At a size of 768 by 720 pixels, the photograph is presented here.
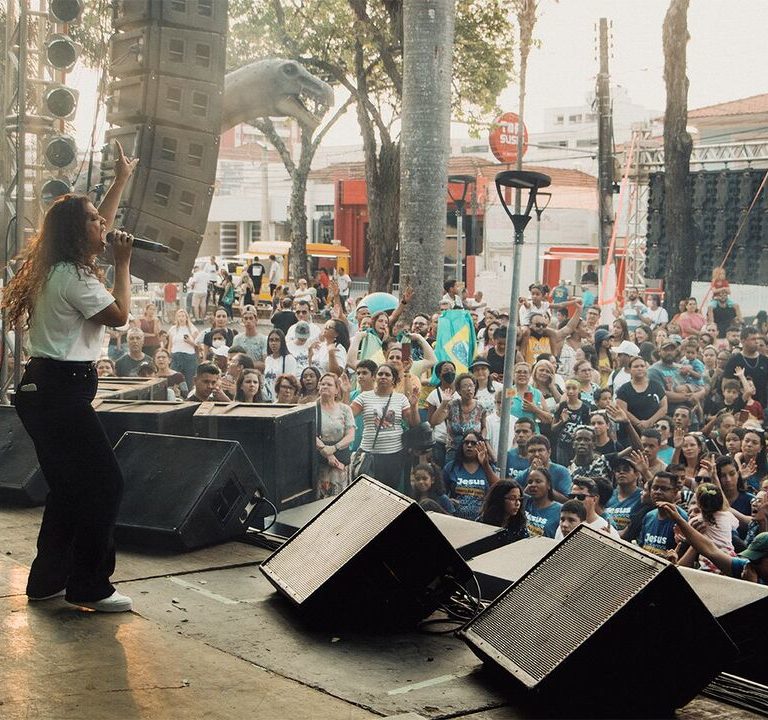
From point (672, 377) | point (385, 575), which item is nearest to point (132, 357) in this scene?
point (672, 377)

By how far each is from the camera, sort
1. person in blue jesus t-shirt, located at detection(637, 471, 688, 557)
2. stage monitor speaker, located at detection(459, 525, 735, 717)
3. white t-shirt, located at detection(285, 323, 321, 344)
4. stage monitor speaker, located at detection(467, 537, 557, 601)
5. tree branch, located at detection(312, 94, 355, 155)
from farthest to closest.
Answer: tree branch, located at detection(312, 94, 355, 155)
white t-shirt, located at detection(285, 323, 321, 344)
person in blue jesus t-shirt, located at detection(637, 471, 688, 557)
stage monitor speaker, located at detection(467, 537, 557, 601)
stage monitor speaker, located at detection(459, 525, 735, 717)

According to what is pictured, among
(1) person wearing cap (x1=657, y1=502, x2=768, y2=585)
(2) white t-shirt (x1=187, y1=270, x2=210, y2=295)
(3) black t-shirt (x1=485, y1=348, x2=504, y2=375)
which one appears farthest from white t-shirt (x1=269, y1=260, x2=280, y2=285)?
(1) person wearing cap (x1=657, y1=502, x2=768, y2=585)

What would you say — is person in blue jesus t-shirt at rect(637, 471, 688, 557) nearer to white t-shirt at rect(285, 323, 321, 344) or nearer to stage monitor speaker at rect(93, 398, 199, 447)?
stage monitor speaker at rect(93, 398, 199, 447)

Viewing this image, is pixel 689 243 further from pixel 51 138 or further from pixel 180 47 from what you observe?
pixel 51 138

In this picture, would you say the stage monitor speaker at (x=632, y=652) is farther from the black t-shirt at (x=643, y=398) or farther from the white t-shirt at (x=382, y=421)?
the black t-shirt at (x=643, y=398)

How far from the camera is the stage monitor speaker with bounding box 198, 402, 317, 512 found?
16.0ft

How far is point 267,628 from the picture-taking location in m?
3.32

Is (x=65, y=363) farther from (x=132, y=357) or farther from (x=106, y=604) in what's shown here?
(x=132, y=357)

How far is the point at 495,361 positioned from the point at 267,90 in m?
2.67

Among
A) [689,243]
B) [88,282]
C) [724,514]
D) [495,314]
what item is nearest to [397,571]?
[88,282]

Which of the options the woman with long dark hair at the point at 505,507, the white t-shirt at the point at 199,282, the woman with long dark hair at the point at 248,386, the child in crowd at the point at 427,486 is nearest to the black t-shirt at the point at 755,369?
the child in crowd at the point at 427,486

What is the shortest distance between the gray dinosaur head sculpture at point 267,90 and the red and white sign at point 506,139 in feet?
4.70

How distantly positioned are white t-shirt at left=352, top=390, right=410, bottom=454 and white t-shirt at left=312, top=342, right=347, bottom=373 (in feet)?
3.27

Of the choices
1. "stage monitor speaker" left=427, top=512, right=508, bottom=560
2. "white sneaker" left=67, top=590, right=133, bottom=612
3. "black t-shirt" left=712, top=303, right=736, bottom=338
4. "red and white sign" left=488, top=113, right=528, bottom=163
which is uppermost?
"red and white sign" left=488, top=113, right=528, bottom=163
